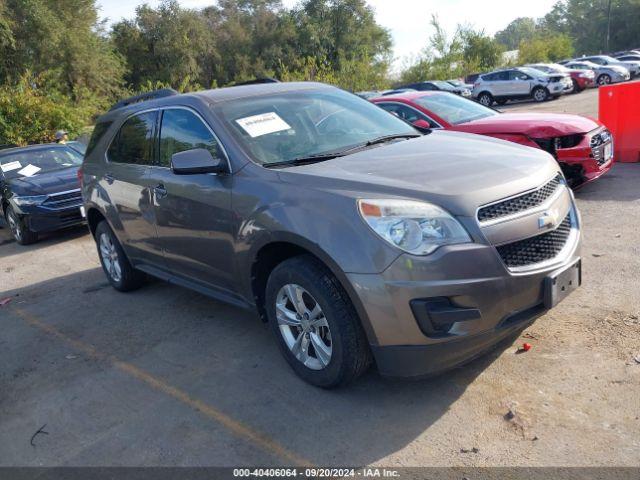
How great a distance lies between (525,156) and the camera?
3.80 meters

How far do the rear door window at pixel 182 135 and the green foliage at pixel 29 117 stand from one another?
17.6m

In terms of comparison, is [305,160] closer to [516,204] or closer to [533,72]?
[516,204]

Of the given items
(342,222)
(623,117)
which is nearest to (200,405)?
(342,222)

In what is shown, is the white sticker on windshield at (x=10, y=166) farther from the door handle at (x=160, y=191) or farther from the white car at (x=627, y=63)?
the white car at (x=627, y=63)

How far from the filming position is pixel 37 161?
10414mm

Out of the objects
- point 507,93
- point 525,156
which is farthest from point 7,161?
point 507,93

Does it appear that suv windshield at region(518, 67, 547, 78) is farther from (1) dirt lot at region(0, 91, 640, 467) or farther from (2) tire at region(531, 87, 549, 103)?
(1) dirt lot at region(0, 91, 640, 467)

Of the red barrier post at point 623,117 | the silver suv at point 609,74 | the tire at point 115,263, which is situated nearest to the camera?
the tire at point 115,263

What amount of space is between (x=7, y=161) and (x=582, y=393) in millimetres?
10000

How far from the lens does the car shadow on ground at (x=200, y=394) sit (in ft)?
10.6

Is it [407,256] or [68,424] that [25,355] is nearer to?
[68,424]

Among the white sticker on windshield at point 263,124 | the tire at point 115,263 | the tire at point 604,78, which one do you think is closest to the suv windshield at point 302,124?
the white sticker on windshield at point 263,124

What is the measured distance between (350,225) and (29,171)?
8656mm

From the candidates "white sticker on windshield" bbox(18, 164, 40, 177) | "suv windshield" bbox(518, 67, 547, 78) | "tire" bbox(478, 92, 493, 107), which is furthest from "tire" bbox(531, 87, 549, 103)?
"white sticker on windshield" bbox(18, 164, 40, 177)
